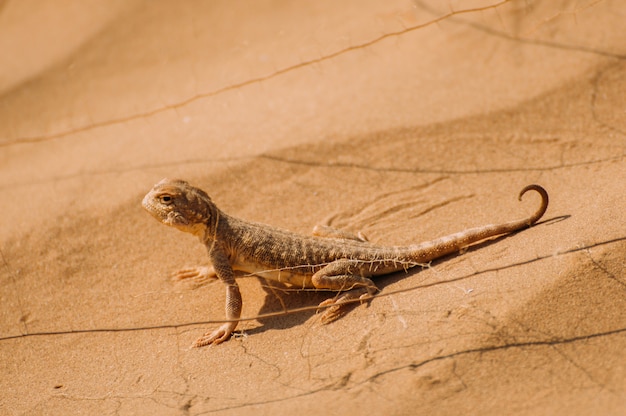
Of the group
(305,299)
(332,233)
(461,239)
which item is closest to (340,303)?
(305,299)

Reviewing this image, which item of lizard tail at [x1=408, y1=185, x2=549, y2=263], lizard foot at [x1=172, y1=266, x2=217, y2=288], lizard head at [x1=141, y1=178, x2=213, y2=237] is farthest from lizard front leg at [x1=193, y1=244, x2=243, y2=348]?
lizard tail at [x1=408, y1=185, x2=549, y2=263]

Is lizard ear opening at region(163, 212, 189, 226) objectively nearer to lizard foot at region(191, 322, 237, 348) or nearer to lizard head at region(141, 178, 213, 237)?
lizard head at region(141, 178, 213, 237)

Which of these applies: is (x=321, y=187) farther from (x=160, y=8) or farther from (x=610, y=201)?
(x=160, y=8)

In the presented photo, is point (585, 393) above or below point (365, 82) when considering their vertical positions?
below

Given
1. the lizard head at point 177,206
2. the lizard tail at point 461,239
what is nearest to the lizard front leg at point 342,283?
the lizard tail at point 461,239

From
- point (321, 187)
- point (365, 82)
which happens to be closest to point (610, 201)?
point (321, 187)

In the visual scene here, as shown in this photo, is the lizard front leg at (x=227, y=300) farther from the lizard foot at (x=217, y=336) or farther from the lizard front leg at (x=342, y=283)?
the lizard front leg at (x=342, y=283)
